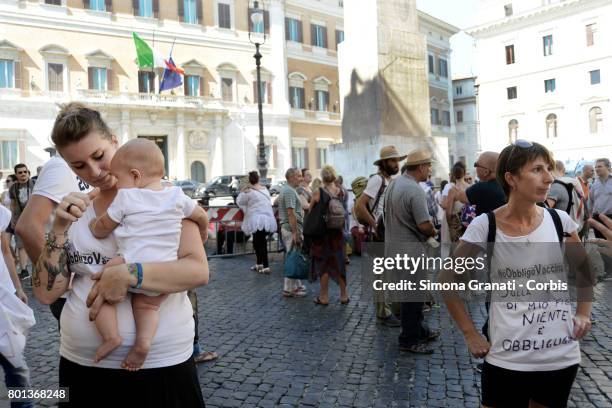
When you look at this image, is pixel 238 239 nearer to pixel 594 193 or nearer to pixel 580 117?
pixel 594 193

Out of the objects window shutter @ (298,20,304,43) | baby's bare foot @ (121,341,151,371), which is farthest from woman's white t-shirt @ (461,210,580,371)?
window shutter @ (298,20,304,43)

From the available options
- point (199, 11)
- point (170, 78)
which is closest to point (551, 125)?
point (199, 11)

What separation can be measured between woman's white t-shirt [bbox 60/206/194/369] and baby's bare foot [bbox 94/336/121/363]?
0.09 feet

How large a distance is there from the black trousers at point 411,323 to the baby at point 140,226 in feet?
9.78

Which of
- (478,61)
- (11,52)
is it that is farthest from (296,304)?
(478,61)

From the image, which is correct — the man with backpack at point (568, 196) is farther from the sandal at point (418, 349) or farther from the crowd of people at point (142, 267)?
the crowd of people at point (142, 267)

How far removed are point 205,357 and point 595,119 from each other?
4120 centimetres

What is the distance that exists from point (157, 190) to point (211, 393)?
88.5 inches

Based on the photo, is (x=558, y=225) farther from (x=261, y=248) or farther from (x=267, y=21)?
(x=267, y=21)

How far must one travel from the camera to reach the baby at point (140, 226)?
160 cm

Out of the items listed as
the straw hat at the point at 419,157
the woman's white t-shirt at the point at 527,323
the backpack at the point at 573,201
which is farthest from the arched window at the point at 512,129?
the woman's white t-shirt at the point at 527,323

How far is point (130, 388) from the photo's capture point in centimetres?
166

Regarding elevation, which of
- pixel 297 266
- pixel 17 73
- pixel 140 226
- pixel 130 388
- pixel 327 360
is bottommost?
pixel 327 360

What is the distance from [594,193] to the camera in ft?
25.7
